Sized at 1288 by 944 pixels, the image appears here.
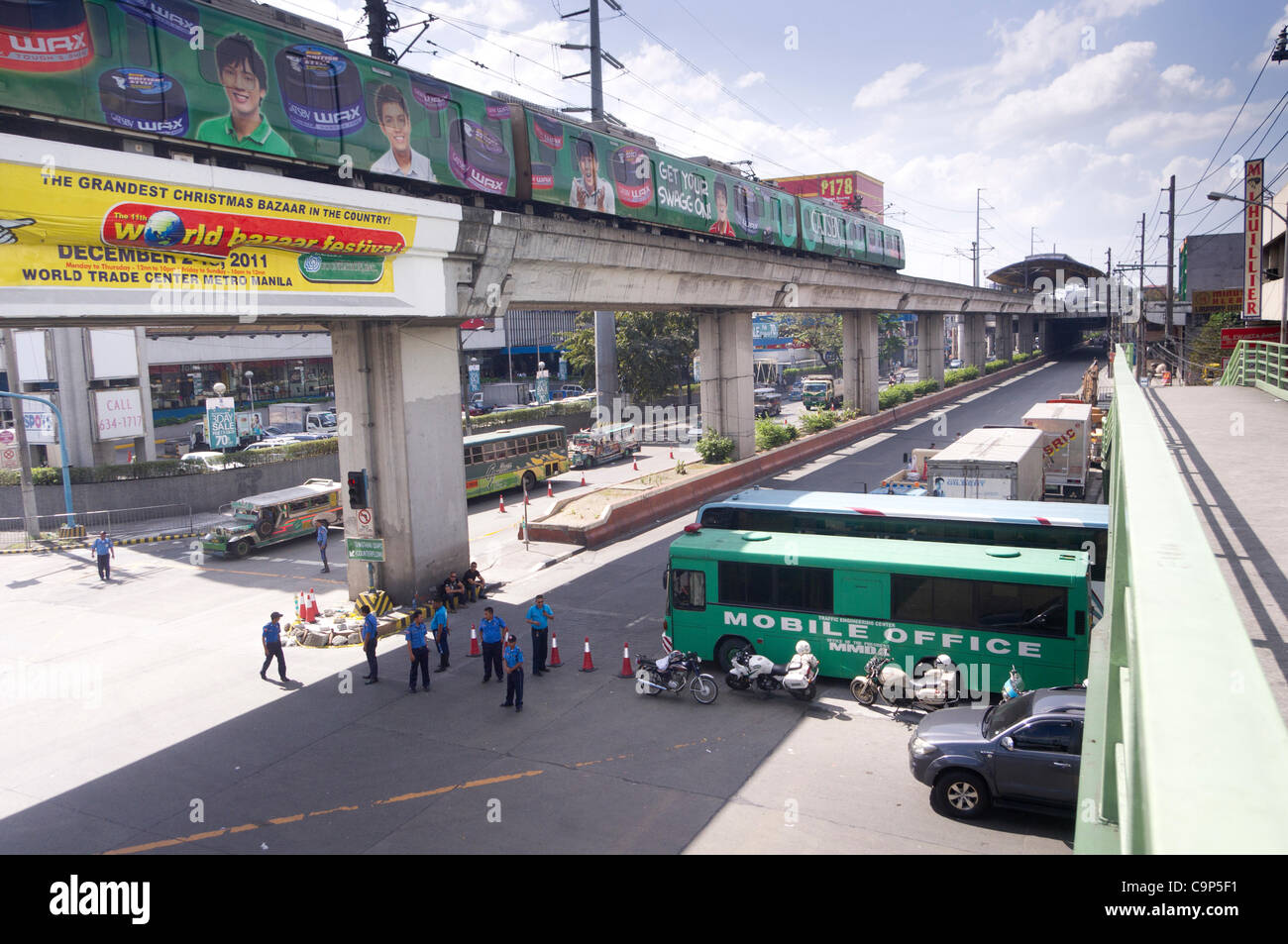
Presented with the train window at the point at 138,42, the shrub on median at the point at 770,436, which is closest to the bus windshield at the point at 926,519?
the train window at the point at 138,42

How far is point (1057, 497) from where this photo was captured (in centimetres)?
2958

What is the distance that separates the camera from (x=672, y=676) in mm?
14938

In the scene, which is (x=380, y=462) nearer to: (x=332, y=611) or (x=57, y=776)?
(x=332, y=611)

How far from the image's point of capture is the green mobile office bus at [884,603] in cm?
1350

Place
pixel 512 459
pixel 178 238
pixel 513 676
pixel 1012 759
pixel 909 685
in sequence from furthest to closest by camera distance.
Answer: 1. pixel 512 459
2. pixel 513 676
3. pixel 178 238
4. pixel 909 685
5. pixel 1012 759

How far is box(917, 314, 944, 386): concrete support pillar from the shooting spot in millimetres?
67375

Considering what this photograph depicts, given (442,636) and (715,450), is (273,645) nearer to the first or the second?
(442,636)

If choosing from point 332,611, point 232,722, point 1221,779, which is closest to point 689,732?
point 232,722

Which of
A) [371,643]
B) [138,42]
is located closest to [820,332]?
[371,643]

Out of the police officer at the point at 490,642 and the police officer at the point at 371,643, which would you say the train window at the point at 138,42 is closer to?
the police officer at the point at 371,643

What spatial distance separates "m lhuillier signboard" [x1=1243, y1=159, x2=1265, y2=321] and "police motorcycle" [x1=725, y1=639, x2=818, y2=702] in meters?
36.1

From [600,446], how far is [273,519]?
18.1 m

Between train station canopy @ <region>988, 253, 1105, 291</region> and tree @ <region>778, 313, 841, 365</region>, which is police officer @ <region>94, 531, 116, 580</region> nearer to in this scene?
tree @ <region>778, 313, 841, 365</region>

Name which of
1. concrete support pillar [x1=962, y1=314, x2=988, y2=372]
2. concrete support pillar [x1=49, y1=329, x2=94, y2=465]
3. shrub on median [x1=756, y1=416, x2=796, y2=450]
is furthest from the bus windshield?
concrete support pillar [x1=962, y1=314, x2=988, y2=372]
